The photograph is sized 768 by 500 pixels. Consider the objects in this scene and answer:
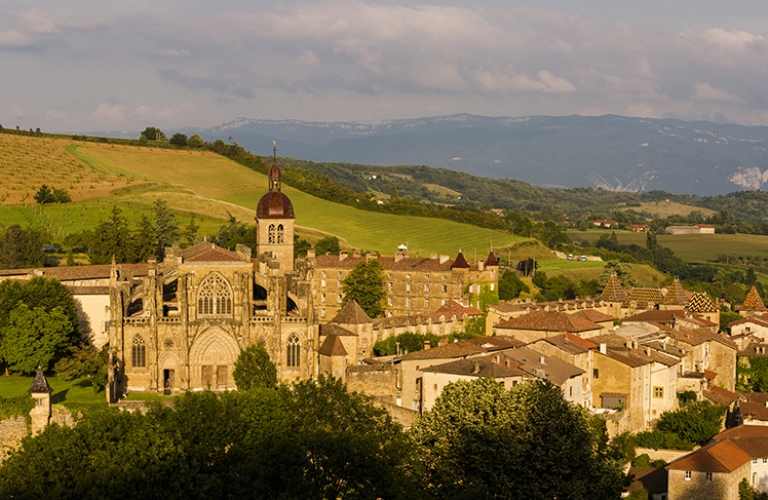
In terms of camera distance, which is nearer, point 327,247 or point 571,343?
point 571,343

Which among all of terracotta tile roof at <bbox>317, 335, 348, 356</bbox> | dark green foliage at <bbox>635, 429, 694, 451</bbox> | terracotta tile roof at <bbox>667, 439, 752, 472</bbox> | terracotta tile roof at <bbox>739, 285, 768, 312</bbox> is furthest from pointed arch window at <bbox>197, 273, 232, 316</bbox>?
terracotta tile roof at <bbox>739, 285, 768, 312</bbox>

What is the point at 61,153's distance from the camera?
147 meters

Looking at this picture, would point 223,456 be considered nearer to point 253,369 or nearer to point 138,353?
point 253,369

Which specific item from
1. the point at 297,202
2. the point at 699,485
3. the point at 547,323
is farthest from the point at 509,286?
the point at 699,485

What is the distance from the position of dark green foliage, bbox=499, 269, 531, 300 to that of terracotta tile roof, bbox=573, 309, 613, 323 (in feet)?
41.2

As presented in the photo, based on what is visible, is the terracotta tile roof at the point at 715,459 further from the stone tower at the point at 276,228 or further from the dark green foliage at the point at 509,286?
the dark green foliage at the point at 509,286

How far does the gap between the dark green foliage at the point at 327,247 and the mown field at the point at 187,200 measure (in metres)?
5.29

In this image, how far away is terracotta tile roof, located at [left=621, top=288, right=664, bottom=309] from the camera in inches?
3895

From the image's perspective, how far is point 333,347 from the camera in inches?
2623

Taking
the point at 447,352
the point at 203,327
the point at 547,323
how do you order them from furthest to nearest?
the point at 547,323 → the point at 203,327 → the point at 447,352

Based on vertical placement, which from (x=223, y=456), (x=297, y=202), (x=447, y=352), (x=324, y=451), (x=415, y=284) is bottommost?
(x=223, y=456)

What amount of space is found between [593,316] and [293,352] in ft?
93.6

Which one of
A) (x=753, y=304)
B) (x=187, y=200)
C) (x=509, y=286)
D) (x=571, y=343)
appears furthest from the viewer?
(x=187, y=200)

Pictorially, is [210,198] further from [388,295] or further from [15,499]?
[15,499]
